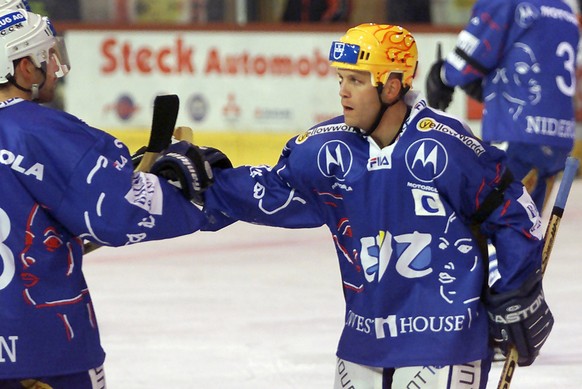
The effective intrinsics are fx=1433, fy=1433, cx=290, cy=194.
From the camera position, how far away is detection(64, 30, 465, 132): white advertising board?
9.77m

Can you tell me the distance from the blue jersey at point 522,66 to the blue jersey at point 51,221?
329 cm

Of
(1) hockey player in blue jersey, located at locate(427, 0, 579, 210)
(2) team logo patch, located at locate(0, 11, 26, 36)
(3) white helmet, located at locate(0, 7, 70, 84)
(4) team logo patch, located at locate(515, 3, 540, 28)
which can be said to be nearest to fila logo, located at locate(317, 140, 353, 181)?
(3) white helmet, located at locate(0, 7, 70, 84)

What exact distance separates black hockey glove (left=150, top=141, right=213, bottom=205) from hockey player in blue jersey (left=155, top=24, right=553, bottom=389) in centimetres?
7

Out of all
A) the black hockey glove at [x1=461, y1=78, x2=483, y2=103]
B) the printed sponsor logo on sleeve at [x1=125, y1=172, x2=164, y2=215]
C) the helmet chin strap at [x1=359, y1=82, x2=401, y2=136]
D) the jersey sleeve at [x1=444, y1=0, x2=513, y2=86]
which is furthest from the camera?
the black hockey glove at [x1=461, y1=78, x2=483, y2=103]

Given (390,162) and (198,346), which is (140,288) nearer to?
(198,346)

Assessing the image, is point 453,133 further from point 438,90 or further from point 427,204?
point 438,90

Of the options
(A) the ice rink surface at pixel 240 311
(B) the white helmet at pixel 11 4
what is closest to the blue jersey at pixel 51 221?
(B) the white helmet at pixel 11 4

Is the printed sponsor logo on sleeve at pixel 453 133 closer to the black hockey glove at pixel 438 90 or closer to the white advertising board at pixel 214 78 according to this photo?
the black hockey glove at pixel 438 90

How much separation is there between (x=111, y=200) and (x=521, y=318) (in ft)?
3.27

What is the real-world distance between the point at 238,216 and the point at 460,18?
709 cm

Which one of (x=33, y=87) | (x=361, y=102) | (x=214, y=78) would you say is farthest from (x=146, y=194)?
(x=214, y=78)

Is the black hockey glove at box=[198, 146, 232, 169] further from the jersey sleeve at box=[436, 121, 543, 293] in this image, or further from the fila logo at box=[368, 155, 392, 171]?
the jersey sleeve at box=[436, 121, 543, 293]

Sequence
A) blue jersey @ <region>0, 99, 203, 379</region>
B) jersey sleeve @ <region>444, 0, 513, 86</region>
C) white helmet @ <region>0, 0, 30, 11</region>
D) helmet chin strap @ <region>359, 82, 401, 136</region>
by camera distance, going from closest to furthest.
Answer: blue jersey @ <region>0, 99, 203, 379</region> → white helmet @ <region>0, 0, 30, 11</region> → helmet chin strap @ <region>359, 82, 401, 136</region> → jersey sleeve @ <region>444, 0, 513, 86</region>

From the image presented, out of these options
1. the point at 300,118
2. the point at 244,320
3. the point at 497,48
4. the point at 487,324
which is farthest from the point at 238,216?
the point at 300,118
